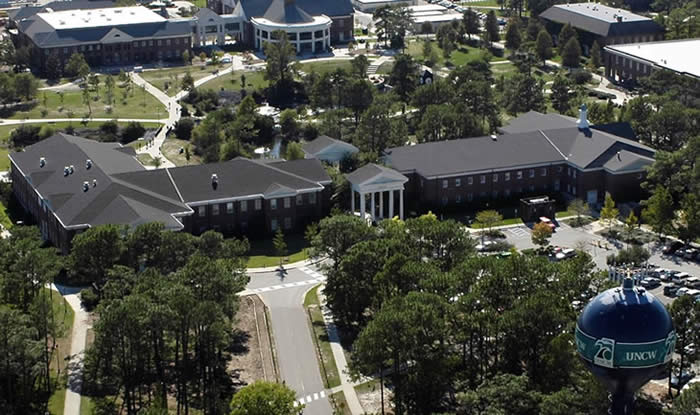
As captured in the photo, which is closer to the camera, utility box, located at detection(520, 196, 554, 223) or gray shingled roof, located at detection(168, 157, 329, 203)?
gray shingled roof, located at detection(168, 157, 329, 203)

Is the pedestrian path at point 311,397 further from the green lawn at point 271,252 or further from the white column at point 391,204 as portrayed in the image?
the white column at point 391,204

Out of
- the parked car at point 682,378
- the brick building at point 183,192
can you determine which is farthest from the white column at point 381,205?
the parked car at point 682,378

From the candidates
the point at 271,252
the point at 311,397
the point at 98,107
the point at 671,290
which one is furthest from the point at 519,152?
the point at 98,107

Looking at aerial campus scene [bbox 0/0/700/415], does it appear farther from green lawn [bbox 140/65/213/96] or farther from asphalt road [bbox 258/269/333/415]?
green lawn [bbox 140/65/213/96]

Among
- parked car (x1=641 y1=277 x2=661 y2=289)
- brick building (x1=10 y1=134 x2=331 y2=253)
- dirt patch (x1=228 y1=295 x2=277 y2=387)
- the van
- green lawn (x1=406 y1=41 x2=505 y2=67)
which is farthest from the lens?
green lawn (x1=406 y1=41 x2=505 y2=67)

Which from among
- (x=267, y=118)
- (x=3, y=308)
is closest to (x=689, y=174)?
(x=267, y=118)

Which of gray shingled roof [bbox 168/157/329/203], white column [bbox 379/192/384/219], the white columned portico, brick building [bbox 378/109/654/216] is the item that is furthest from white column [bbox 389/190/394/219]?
gray shingled roof [bbox 168/157/329/203]
